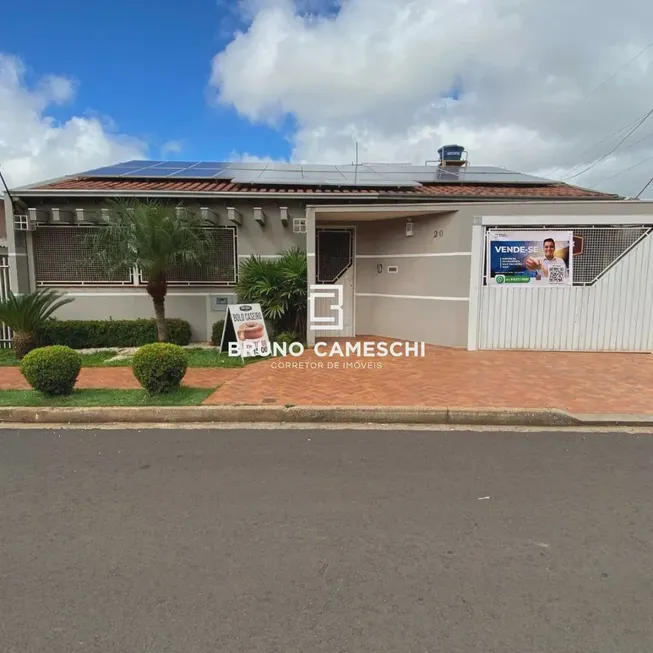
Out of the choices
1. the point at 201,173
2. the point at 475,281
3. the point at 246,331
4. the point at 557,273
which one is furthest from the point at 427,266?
the point at 201,173

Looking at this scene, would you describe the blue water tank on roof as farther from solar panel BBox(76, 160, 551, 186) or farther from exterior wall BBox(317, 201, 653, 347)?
exterior wall BBox(317, 201, 653, 347)

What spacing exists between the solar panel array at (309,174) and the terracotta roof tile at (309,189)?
0.47ft

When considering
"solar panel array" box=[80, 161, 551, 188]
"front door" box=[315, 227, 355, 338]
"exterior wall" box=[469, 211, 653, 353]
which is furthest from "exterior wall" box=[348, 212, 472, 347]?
"solar panel array" box=[80, 161, 551, 188]

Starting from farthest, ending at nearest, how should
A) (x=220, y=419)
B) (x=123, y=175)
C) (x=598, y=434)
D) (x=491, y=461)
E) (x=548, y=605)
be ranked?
(x=123, y=175), (x=220, y=419), (x=598, y=434), (x=491, y=461), (x=548, y=605)

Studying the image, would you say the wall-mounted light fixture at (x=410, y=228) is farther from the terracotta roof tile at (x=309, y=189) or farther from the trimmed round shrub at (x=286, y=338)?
the trimmed round shrub at (x=286, y=338)

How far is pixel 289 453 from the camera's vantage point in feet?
14.8

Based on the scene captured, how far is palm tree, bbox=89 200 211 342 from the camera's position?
29.0ft

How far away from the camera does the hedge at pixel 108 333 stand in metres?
10.1

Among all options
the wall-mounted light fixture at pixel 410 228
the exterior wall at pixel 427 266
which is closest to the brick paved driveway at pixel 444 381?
the exterior wall at pixel 427 266

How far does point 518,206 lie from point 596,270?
2.02 meters

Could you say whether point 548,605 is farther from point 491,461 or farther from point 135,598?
point 135,598

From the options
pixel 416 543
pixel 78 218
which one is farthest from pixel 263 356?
pixel 416 543

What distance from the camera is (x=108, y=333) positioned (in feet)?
33.6

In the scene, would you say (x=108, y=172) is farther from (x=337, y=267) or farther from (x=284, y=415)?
(x=284, y=415)
